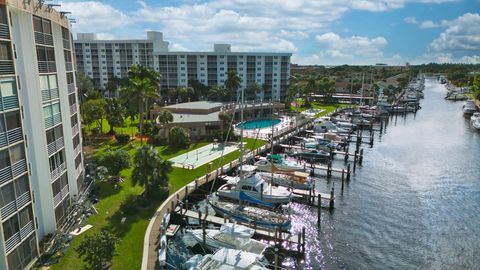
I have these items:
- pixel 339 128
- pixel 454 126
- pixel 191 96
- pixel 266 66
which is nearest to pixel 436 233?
pixel 339 128

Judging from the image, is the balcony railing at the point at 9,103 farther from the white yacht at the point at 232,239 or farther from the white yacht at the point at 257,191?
the white yacht at the point at 257,191

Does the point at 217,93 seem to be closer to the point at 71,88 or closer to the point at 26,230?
the point at 71,88

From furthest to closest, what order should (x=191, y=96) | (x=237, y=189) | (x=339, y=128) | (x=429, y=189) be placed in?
(x=191, y=96)
(x=339, y=128)
(x=429, y=189)
(x=237, y=189)

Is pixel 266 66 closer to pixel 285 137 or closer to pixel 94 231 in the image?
pixel 285 137

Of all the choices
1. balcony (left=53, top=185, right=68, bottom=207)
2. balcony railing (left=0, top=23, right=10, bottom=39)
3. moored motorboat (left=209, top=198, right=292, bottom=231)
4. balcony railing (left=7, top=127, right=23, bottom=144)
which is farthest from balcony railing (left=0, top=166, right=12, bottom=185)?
moored motorboat (left=209, top=198, right=292, bottom=231)

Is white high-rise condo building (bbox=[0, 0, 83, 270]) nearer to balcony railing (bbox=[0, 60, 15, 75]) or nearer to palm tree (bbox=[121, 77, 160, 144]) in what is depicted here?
balcony railing (bbox=[0, 60, 15, 75])

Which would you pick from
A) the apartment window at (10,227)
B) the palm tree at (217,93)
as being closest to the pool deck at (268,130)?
the palm tree at (217,93)
